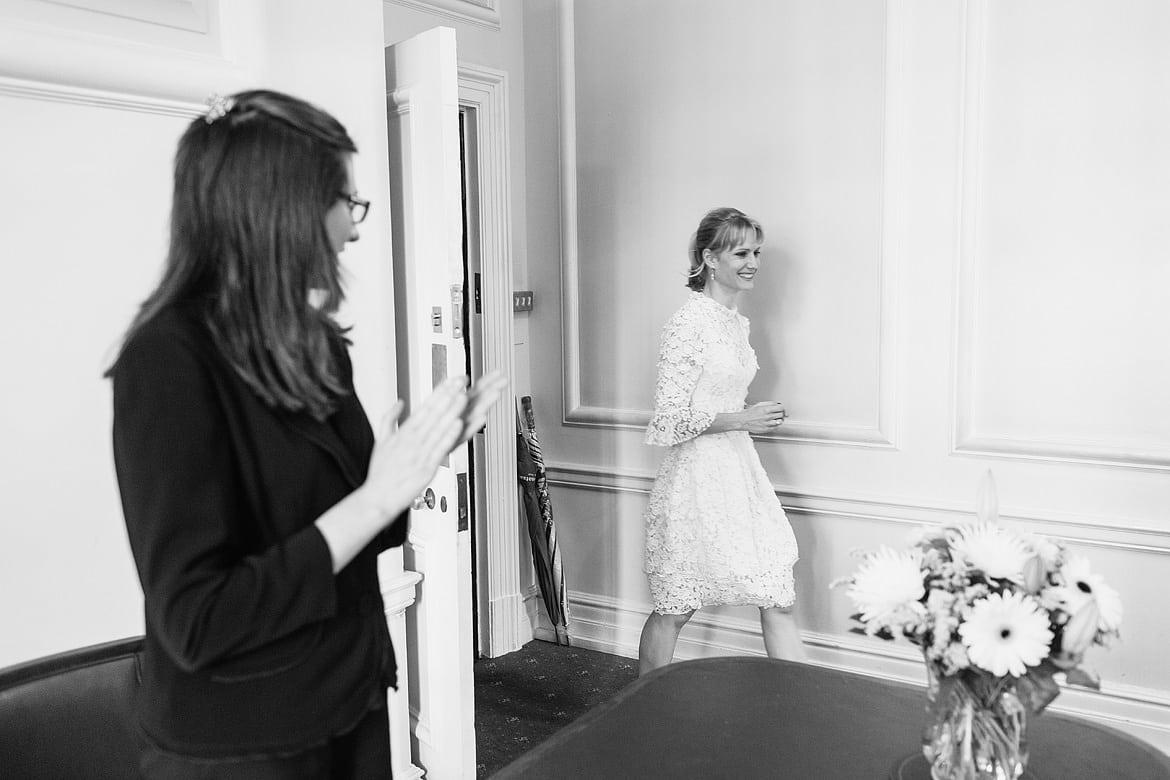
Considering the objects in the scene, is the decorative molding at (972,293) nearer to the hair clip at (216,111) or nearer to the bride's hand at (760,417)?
the bride's hand at (760,417)

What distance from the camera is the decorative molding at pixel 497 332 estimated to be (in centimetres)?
390

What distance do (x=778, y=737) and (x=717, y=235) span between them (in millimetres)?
1953

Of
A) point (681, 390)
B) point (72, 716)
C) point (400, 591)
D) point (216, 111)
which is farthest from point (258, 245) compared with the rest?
point (681, 390)

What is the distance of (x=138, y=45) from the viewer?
1.89 m

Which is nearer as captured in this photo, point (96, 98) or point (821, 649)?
point (96, 98)

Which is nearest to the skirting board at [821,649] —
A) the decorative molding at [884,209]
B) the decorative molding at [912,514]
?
the decorative molding at [912,514]

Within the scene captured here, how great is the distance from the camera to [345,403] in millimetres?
1257

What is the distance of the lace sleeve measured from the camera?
301cm

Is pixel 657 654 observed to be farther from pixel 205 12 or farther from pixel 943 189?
pixel 205 12

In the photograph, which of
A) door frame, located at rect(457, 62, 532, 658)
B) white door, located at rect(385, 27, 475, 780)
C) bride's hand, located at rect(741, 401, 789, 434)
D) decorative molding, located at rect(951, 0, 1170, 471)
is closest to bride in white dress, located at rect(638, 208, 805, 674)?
bride's hand, located at rect(741, 401, 789, 434)

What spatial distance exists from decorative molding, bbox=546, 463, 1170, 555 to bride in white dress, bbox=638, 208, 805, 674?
1.43 feet

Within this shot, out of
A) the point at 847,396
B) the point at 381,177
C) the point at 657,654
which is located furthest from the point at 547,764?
the point at 847,396

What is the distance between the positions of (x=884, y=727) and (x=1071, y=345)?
198 cm

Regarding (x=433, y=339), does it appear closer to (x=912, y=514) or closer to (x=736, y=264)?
(x=736, y=264)
